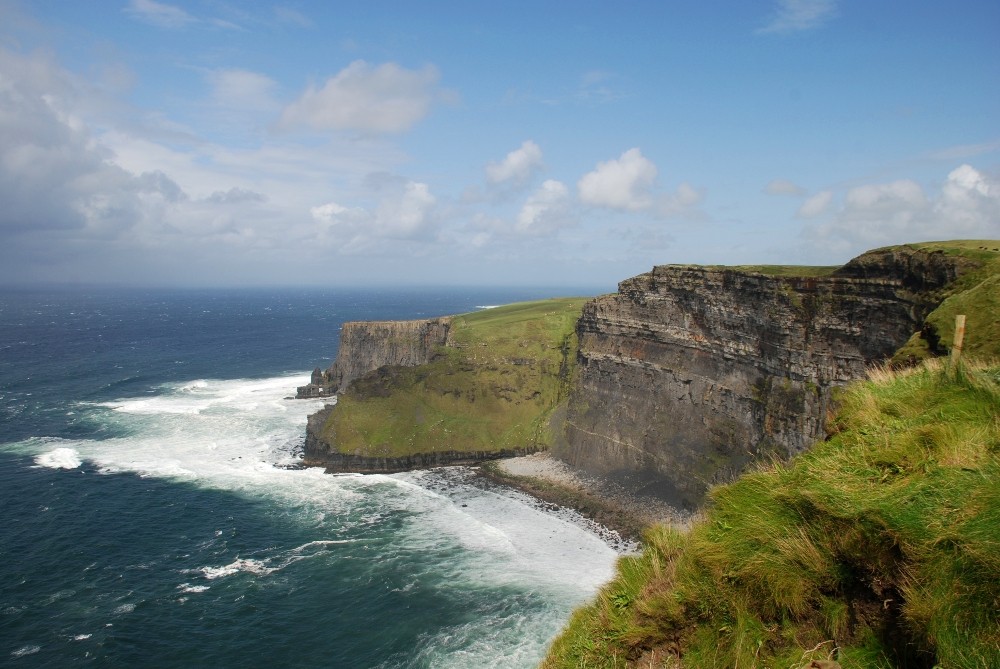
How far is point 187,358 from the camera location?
141750 mm

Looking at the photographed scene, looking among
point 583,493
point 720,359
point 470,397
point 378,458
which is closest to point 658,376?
point 720,359

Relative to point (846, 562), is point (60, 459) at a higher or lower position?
lower

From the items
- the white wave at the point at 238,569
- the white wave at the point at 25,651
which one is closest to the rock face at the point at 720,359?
the white wave at the point at 238,569

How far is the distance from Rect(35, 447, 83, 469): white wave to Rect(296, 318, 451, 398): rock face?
37.0 meters

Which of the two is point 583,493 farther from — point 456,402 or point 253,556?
point 253,556

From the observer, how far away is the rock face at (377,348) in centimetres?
9606

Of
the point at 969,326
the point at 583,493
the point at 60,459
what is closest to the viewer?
the point at 969,326

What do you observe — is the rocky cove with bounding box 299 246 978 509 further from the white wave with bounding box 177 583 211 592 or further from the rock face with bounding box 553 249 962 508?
the white wave with bounding box 177 583 211 592

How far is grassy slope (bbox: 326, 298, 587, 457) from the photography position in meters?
73.2

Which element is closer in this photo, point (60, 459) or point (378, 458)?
point (60, 459)

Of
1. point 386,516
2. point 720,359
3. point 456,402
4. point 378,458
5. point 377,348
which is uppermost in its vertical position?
point 720,359

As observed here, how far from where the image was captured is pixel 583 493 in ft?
201

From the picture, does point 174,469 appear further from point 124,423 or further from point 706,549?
point 706,549

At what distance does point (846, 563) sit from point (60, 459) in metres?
82.8
